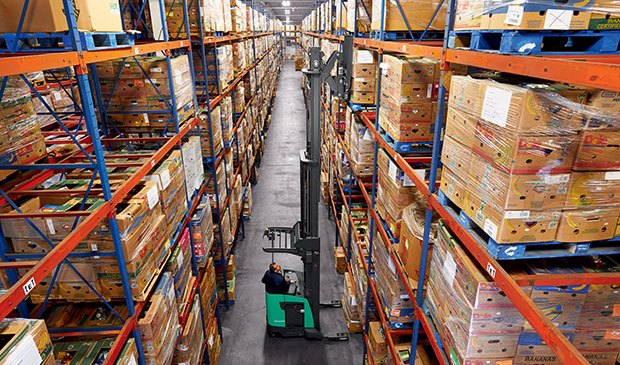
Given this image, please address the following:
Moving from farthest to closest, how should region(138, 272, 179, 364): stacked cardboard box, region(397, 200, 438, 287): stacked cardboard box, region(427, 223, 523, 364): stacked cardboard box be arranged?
region(397, 200, 438, 287): stacked cardboard box, region(138, 272, 179, 364): stacked cardboard box, region(427, 223, 523, 364): stacked cardboard box

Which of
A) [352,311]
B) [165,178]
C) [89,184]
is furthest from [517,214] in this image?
[352,311]

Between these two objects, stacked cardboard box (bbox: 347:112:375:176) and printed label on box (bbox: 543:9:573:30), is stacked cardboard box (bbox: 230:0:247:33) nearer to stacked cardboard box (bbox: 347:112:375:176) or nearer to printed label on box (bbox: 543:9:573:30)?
stacked cardboard box (bbox: 347:112:375:176)

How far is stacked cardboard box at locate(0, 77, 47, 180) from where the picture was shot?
340 cm

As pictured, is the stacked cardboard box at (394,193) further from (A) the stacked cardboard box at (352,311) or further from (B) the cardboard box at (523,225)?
(A) the stacked cardboard box at (352,311)

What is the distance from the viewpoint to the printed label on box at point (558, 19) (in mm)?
2152

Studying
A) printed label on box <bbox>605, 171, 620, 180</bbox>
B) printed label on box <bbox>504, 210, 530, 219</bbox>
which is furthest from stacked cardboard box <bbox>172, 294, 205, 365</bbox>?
printed label on box <bbox>605, 171, 620, 180</bbox>

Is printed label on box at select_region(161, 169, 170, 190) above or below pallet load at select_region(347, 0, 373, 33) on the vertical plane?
below

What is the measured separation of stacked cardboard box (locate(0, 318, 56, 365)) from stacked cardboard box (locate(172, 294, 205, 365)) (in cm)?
281

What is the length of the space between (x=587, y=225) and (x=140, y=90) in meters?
5.27

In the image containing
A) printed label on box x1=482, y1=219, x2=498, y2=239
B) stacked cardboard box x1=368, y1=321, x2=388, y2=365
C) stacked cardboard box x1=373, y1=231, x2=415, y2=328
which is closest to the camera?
printed label on box x1=482, y1=219, x2=498, y2=239

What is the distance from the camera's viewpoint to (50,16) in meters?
2.87

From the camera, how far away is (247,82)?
13945mm

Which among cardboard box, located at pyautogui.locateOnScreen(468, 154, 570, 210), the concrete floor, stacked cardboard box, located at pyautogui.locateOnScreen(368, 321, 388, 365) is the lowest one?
the concrete floor

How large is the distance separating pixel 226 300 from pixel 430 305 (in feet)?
18.7
